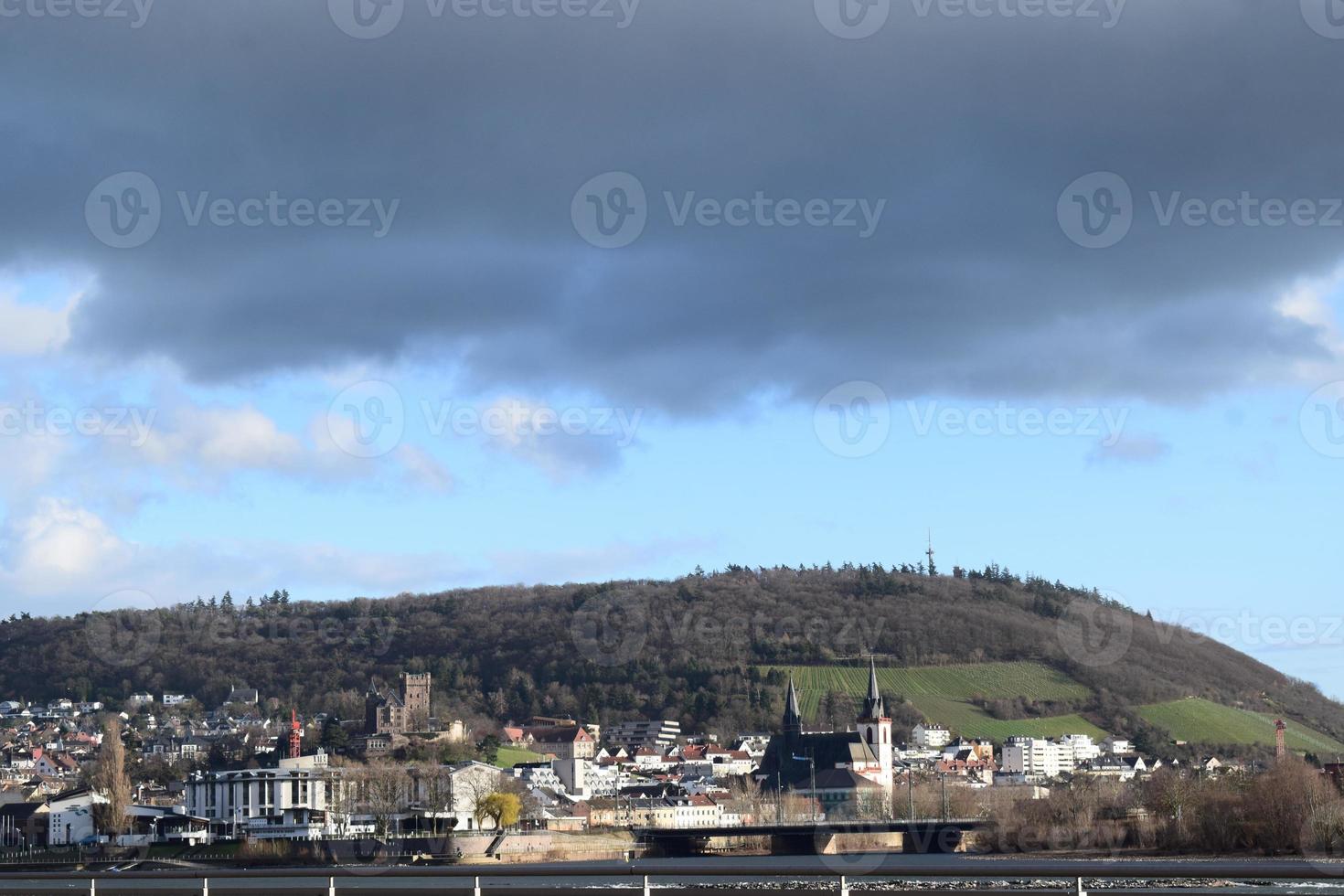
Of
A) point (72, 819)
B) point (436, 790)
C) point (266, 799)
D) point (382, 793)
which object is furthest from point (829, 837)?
point (72, 819)

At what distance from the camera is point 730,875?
65125 millimetres

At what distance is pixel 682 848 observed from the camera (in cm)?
13838

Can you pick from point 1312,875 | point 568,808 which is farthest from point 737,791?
point 1312,875

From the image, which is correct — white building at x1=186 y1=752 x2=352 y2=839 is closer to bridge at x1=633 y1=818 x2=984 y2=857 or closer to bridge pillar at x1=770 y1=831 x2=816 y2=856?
bridge at x1=633 y1=818 x2=984 y2=857

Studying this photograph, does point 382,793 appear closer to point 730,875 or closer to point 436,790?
point 436,790

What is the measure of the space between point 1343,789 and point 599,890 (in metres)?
74.5

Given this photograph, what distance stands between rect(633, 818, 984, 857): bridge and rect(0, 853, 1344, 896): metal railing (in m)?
7.53

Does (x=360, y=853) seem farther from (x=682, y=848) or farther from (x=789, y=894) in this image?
(x=789, y=894)

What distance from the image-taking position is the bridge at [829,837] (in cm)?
12775

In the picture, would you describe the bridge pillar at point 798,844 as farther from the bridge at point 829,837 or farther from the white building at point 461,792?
the white building at point 461,792

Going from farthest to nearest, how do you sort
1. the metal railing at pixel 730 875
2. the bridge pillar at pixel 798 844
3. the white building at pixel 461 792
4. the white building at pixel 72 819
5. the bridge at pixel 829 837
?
the white building at pixel 461 792
the white building at pixel 72 819
the bridge pillar at pixel 798 844
the bridge at pixel 829 837
the metal railing at pixel 730 875

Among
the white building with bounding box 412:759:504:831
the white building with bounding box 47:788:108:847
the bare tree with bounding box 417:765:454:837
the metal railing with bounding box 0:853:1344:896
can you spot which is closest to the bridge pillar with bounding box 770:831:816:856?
the metal railing with bounding box 0:853:1344:896

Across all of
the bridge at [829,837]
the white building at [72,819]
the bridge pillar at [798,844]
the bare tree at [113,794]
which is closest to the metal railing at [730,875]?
the bridge at [829,837]

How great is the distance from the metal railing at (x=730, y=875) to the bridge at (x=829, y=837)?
7530mm
